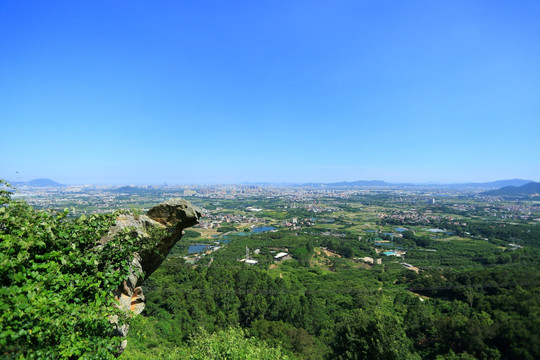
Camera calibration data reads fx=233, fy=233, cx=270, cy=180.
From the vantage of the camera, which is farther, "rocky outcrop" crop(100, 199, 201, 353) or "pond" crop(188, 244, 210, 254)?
"pond" crop(188, 244, 210, 254)

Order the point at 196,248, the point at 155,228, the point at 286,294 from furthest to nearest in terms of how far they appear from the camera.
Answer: the point at 196,248 → the point at 286,294 → the point at 155,228

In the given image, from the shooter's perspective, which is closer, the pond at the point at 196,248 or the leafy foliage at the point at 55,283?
the leafy foliage at the point at 55,283

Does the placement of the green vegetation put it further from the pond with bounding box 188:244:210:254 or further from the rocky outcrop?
the pond with bounding box 188:244:210:254

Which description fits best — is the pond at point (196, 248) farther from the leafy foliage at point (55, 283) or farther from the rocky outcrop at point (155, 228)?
the leafy foliage at point (55, 283)

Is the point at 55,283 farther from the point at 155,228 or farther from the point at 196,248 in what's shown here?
the point at 196,248

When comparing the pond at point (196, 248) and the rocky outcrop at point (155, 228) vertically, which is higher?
the rocky outcrop at point (155, 228)

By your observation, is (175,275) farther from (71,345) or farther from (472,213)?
(472,213)

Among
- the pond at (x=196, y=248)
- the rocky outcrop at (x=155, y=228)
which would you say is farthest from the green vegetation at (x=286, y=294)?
the pond at (x=196, y=248)

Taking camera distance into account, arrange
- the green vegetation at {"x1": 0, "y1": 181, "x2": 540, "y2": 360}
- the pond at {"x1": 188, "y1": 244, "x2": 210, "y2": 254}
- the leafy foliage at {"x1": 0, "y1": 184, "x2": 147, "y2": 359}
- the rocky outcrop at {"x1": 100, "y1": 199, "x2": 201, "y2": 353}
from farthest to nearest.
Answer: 1. the pond at {"x1": 188, "y1": 244, "x2": 210, "y2": 254}
2. the rocky outcrop at {"x1": 100, "y1": 199, "x2": 201, "y2": 353}
3. the green vegetation at {"x1": 0, "y1": 181, "x2": 540, "y2": 360}
4. the leafy foliage at {"x1": 0, "y1": 184, "x2": 147, "y2": 359}

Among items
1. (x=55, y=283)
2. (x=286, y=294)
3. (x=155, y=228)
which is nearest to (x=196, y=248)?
(x=286, y=294)

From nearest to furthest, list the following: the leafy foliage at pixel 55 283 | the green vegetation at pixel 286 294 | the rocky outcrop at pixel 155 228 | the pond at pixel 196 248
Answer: the leafy foliage at pixel 55 283 < the green vegetation at pixel 286 294 < the rocky outcrop at pixel 155 228 < the pond at pixel 196 248

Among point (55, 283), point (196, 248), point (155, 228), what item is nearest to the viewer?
point (55, 283)

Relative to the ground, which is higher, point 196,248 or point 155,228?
point 155,228

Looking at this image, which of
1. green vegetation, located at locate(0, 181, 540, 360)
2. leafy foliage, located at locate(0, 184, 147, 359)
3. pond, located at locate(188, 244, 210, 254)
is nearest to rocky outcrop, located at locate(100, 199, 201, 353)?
green vegetation, located at locate(0, 181, 540, 360)
